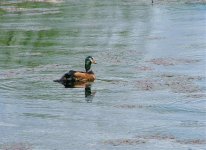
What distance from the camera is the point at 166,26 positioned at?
43594mm

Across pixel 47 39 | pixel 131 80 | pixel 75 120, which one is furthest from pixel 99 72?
pixel 47 39

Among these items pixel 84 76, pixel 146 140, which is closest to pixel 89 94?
pixel 84 76

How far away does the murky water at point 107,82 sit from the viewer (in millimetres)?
20422

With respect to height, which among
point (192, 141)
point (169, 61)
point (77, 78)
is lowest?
point (169, 61)

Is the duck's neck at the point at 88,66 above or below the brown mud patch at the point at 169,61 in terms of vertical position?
above

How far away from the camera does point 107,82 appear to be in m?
27.6

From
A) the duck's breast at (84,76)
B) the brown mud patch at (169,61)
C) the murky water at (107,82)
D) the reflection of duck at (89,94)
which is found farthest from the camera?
the brown mud patch at (169,61)

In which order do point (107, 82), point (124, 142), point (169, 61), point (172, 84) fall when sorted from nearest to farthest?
point (124, 142) < point (172, 84) < point (107, 82) < point (169, 61)

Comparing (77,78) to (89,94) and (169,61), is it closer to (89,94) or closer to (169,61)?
(89,94)

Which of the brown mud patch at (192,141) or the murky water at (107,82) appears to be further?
the murky water at (107,82)

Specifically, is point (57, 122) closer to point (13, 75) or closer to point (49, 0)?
point (13, 75)

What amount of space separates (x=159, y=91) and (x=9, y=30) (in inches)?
739

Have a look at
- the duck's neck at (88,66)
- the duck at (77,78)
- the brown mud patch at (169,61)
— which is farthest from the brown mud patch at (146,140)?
the brown mud patch at (169,61)

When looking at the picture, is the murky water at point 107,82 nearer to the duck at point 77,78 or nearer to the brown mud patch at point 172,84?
the brown mud patch at point 172,84
